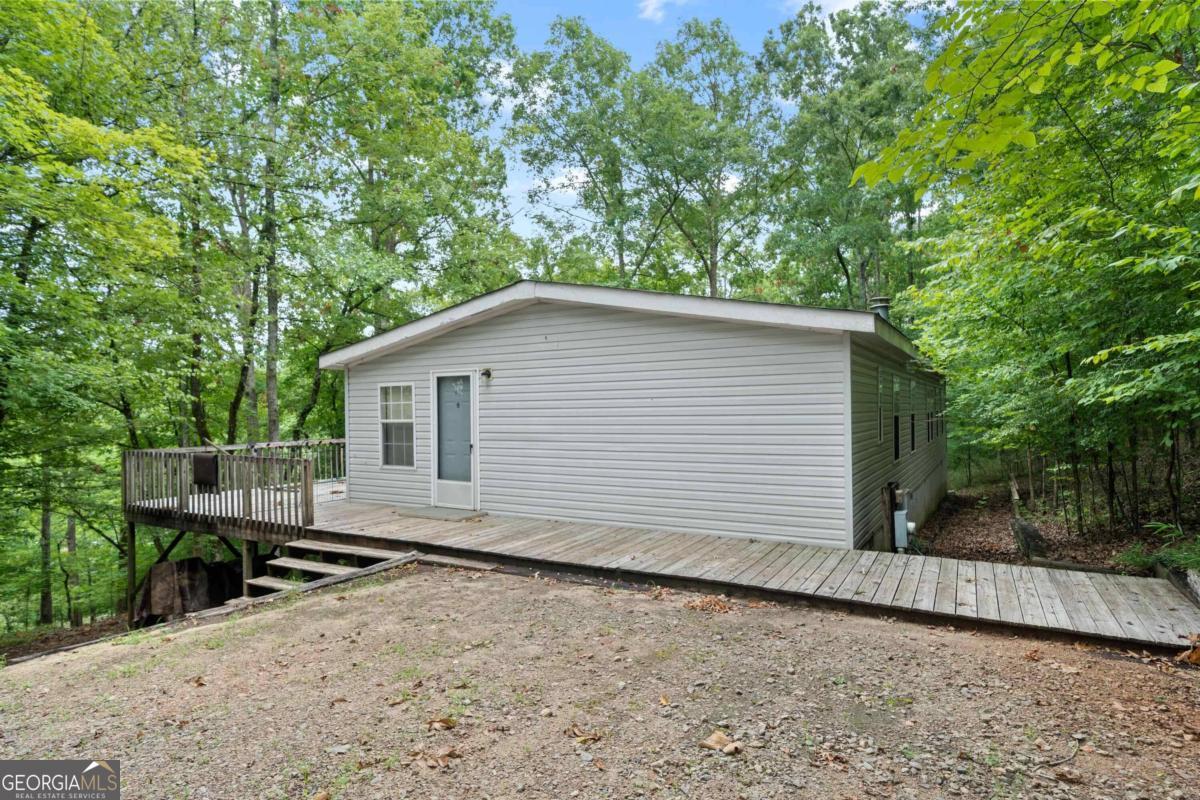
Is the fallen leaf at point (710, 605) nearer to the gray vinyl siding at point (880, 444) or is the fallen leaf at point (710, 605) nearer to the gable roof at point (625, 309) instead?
the gray vinyl siding at point (880, 444)

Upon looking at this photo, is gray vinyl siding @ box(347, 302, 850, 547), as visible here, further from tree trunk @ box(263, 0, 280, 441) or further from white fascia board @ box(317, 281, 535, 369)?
tree trunk @ box(263, 0, 280, 441)

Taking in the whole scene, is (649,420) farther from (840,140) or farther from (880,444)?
(840,140)

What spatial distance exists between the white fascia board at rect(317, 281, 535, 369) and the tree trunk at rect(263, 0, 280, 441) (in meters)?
4.59

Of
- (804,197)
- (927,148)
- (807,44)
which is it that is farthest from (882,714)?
(807,44)

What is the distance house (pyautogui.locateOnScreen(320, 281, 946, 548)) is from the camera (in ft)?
19.6

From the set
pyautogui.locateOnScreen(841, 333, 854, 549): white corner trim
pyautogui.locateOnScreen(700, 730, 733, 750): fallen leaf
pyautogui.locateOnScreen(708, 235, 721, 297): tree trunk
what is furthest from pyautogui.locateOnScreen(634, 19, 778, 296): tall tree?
pyautogui.locateOnScreen(700, 730, 733, 750): fallen leaf

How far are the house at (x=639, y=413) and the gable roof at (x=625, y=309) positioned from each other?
0.02m

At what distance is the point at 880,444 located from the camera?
750 cm

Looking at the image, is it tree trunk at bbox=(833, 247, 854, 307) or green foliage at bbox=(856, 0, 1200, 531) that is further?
tree trunk at bbox=(833, 247, 854, 307)

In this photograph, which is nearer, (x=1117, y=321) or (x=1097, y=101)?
(x=1097, y=101)

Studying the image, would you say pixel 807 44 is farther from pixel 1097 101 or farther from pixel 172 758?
pixel 172 758

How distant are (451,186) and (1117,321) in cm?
1398

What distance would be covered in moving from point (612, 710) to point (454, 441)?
5.99 metres

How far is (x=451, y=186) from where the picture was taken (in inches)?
592
